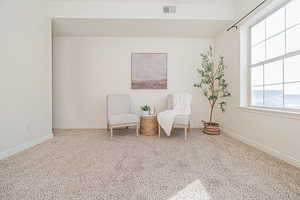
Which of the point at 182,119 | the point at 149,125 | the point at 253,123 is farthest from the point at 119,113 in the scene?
the point at 253,123

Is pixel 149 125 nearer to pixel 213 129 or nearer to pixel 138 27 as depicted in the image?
pixel 213 129

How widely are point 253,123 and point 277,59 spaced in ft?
3.38

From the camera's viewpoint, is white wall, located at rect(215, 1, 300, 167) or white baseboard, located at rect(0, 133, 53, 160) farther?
white baseboard, located at rect(0, 133, 53, 160)

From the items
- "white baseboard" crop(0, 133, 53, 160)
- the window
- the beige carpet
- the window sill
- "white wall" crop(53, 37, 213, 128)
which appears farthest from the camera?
"white wall" crop(53, 37, 213, 128)

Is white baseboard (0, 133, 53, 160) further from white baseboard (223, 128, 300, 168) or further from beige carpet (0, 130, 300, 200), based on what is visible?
white baseboard (223, 128, 300, 168)

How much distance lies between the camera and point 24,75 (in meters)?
2.30

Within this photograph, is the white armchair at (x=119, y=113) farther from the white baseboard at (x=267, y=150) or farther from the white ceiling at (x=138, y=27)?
the white baseboard at (x=267, y=150)

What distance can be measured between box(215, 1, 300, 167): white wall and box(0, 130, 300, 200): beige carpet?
0.17 metres

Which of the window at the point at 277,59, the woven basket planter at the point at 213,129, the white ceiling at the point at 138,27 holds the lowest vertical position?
the woven basket planter at the point at 213,129

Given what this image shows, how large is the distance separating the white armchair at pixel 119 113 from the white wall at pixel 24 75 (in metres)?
1.15

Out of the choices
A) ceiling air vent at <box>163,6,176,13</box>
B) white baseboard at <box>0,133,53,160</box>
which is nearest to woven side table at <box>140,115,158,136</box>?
white baseboard at <box>0,133,53,160</box>

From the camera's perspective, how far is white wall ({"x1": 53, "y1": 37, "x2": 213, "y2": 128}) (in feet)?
12.1

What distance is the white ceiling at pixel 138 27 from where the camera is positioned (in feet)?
10.0

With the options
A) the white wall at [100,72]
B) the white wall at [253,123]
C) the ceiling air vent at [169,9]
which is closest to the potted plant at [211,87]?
the white wall at [253,123]
